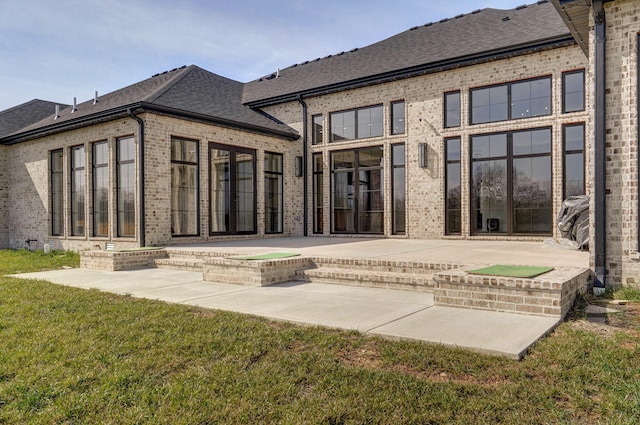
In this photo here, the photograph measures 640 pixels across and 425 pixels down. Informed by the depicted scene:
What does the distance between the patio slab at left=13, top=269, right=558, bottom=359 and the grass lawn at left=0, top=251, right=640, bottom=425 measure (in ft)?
0.79

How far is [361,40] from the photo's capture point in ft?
57.1

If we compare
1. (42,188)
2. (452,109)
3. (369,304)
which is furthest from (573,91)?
(42,188)

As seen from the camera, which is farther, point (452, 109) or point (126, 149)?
point (452, 109)

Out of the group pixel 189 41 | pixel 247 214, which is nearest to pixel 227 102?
pixel 189 41

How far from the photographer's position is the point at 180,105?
1248cm

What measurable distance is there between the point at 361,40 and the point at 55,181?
12.7 meters

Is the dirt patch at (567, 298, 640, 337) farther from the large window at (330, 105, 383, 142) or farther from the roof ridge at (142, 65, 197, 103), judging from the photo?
the roof ridge at (142, 65, 197, 103)

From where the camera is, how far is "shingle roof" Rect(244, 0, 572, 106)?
1169 centimetres

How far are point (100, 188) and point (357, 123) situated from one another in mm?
8465

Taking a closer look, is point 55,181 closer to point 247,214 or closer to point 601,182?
point 247,214

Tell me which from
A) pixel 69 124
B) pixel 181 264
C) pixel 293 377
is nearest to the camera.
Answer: pixel 293 377

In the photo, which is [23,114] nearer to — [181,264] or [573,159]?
[181,264]

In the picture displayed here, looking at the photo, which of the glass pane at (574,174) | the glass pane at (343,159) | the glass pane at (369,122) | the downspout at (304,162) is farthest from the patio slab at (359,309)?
the glass pane at (369,122)

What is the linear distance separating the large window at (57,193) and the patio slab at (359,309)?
761cm
